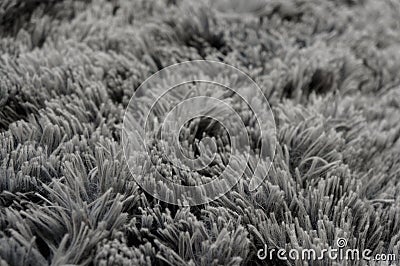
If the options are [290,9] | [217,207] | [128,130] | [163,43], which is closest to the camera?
[217,207]

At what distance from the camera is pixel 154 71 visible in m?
1.50

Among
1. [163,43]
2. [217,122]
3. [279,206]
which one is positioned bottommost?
[279,206]

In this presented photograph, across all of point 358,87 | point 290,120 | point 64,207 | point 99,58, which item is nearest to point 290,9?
point 358,87

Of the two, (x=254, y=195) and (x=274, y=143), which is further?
(x=274, y=143)

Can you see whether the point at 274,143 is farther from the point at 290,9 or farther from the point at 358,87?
the point at 290,9

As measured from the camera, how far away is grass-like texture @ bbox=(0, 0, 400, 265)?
3.05 feet

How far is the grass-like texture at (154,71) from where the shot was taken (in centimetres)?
93

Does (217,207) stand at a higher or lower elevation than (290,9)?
lower

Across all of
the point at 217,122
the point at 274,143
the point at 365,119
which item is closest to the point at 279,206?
the point at 274,143

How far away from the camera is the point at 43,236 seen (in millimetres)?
906

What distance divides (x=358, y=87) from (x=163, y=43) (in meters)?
0.75

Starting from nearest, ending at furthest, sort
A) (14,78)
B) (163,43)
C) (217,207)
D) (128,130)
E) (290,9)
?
1. (217,207)
2. (128,130)
3. (14,78)
4. (163,43)
5. (290,9)

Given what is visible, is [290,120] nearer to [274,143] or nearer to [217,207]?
[274,143]

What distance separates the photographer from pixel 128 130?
1.20m
